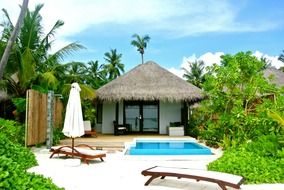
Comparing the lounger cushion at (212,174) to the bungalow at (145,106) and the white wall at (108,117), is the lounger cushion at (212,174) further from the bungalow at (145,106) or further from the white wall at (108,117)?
the white wall at (108,117)

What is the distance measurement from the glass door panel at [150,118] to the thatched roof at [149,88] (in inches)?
59.7

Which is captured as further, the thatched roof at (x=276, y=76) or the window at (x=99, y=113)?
the thatched roof at (x=276, y=76)

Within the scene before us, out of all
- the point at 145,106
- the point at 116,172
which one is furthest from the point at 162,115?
the point at 116,172

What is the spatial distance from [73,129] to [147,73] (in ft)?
33.6

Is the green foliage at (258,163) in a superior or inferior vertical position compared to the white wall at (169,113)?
inferior

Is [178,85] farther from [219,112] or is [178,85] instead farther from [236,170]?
[236,170]

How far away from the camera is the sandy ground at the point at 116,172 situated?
21.7 ft

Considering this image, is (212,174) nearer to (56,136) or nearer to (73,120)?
(73,120)

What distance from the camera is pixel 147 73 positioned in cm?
1980

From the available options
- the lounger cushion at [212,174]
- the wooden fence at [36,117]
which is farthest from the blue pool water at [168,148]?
the lounger cushion at [212,174]

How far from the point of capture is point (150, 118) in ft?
64.6

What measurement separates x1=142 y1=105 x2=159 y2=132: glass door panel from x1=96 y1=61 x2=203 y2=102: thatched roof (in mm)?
1517

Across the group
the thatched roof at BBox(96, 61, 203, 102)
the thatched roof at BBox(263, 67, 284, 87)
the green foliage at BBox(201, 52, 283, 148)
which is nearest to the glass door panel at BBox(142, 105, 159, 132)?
the thatched roof at BBox(96, 61, 203, 102)

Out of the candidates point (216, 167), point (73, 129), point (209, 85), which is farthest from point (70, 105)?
point (209, 85)
